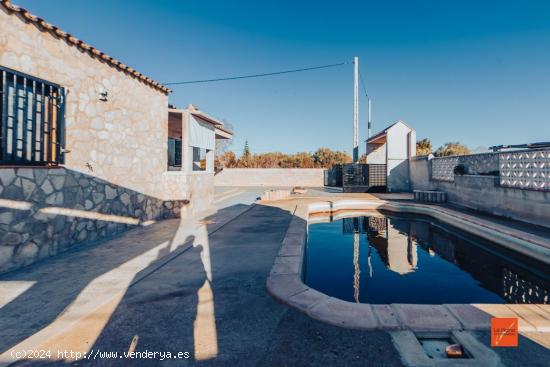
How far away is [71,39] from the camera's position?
4766mm

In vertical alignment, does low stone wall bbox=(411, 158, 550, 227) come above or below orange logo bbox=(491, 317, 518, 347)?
above

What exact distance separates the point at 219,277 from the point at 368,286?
2622mm

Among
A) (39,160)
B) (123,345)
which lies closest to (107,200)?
(39,160)

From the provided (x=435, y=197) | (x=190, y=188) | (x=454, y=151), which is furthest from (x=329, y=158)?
(x=190, y=188)

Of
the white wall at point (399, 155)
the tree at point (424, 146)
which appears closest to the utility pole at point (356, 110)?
the white wall at point (399, 155)

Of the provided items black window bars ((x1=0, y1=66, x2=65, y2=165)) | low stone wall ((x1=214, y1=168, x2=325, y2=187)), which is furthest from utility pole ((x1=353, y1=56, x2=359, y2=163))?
black window bars ((x1=0, y1=66, x2=65, y2=165))

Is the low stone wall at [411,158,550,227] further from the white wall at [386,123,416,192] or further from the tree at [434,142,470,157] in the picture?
the tree at [434,142,470,157]

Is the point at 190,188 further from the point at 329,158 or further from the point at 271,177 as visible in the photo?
the point at 329,158

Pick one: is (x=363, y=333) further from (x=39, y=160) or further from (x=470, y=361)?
(x=39, y=160)

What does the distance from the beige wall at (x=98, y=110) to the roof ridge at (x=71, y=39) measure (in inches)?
3.2

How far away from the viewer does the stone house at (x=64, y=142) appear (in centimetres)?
384

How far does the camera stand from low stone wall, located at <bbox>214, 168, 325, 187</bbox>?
22.7 metres

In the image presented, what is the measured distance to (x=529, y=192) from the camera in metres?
6.98

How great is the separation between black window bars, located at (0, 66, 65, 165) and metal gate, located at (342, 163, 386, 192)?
14.3m
